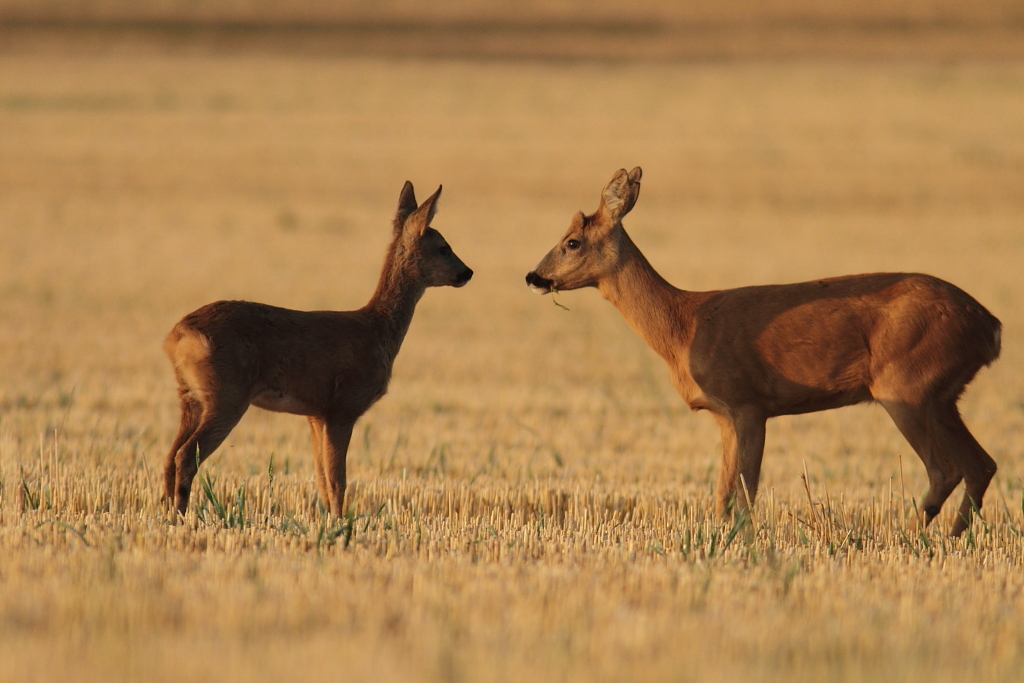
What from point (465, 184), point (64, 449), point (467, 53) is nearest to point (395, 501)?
point (64, 449)

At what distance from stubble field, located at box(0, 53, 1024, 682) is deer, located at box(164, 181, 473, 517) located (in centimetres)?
39

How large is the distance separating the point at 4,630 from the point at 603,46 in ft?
220

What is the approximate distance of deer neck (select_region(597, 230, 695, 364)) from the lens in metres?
8.98

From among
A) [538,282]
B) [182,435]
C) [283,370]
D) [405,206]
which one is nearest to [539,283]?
[538,282]

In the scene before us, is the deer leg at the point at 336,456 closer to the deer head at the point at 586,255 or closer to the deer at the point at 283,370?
the deer at the point at 283,370

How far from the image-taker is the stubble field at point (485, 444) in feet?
16.0

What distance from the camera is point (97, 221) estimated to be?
2867cm

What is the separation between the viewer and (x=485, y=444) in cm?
1123

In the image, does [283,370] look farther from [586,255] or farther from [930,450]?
[930,450]

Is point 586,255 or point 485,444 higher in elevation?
point 586,255

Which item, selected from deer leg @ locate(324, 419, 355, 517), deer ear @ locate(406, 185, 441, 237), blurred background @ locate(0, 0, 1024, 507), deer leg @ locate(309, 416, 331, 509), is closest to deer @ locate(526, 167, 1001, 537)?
blurred background @ locate(0, 0, 1024, 507)

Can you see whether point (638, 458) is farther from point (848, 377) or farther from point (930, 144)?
point (930, 144)

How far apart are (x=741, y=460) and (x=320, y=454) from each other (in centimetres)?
275

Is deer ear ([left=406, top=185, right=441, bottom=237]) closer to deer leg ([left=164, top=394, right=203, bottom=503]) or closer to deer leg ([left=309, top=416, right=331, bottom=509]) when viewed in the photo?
deer leg ([left=309, top=416, right=331, bottom=509])
